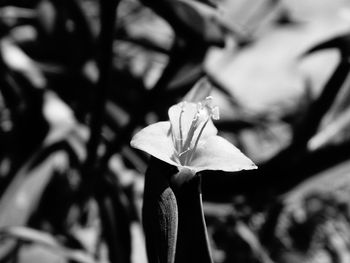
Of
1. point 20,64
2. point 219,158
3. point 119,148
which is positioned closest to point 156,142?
point 219,158

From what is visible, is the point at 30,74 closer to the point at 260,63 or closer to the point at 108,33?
the point at 108,33

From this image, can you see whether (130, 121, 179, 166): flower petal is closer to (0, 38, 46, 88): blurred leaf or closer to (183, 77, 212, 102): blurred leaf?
(183, 77, 212, 102): blurred leaf

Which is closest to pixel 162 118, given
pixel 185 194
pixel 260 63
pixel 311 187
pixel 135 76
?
pixel 135 76

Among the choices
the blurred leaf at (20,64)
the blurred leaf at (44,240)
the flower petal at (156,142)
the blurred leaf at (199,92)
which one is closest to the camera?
the flower petal at (156,142)

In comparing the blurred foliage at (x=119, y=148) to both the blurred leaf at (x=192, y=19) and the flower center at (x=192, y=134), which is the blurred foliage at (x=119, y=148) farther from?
the flower center at (x=192, y=134)

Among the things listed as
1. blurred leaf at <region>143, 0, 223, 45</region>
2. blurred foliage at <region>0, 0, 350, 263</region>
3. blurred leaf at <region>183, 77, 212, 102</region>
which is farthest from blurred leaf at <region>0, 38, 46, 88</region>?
blurred leaf at <region>183, 77, 212, 102</region>

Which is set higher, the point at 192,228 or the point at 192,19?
the point at 192,19

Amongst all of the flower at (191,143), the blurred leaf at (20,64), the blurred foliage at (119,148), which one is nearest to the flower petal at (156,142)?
the flower at (191,143)

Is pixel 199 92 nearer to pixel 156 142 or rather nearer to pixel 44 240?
pixel 156 142
